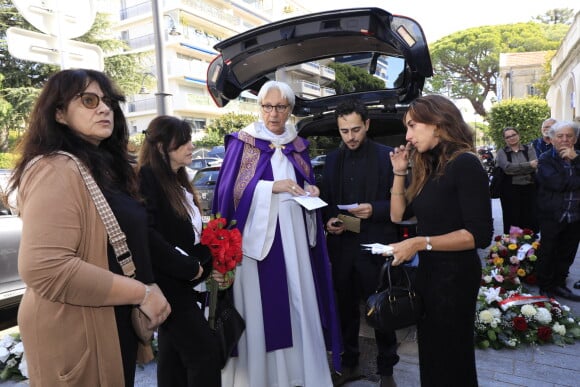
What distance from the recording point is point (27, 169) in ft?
4.51

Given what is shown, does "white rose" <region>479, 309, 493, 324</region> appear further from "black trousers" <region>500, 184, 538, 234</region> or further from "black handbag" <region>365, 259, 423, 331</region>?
"black trousers" <region>500, 184, 538, 234</region>

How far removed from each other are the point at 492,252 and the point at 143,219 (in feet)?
14.6

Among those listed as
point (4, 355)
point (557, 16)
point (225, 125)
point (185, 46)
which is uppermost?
point (557, 16)

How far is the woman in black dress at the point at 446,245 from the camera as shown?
1877 mm

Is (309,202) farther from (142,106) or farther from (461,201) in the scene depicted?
(142,106)

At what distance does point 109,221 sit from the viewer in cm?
146

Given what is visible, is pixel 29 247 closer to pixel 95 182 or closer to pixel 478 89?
pixel 95 182

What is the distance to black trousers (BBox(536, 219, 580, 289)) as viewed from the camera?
438cm

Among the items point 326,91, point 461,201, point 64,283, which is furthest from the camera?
point 326,91

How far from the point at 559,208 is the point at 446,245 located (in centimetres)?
315

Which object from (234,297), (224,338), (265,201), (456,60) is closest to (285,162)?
(265,201)

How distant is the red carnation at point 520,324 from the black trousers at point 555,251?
1.38 m

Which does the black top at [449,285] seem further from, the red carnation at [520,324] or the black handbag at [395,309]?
Answer: the red carnation at [520,324]

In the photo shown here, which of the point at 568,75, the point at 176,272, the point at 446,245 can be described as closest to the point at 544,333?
the point at 446,245
